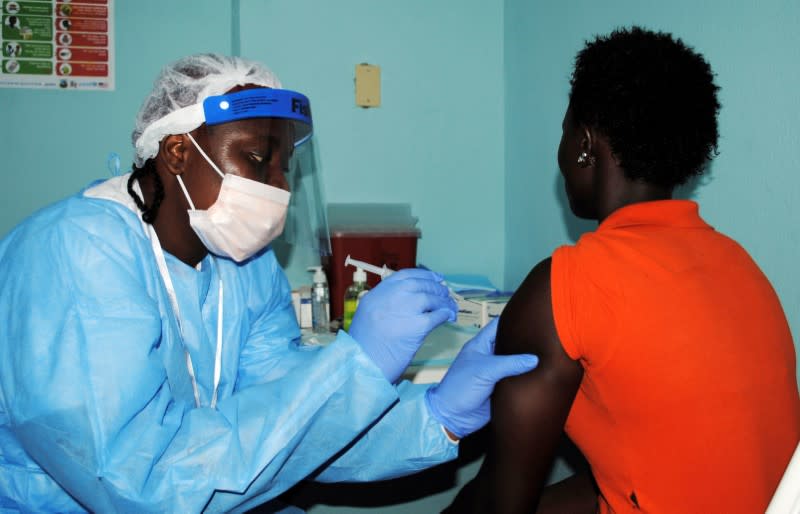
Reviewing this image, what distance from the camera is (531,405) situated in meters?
0.93

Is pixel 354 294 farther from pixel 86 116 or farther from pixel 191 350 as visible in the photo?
pixel 86 116

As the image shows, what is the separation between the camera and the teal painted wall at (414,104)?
2047mm

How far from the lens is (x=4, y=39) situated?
6.42 feet

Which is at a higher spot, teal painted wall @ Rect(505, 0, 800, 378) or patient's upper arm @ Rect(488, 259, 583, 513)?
teal painted wall @ Rect(505, 0, 800, 378)

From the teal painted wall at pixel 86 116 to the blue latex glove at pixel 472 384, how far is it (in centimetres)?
151

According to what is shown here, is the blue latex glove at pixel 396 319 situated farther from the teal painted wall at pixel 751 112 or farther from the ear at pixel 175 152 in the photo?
the teal painted wall at pixel 751 112

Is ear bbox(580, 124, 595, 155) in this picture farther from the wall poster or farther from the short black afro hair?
the wall poster

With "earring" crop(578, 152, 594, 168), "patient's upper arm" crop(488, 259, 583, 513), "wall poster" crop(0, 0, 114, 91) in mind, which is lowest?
"patient's upper arm" crop(488, 259, 583, 513)

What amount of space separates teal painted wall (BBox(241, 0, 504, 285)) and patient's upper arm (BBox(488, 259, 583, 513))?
124cm

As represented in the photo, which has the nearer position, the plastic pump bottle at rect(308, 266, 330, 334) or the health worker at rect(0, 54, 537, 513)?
the health worker at rect(0, 54, 537, 513)

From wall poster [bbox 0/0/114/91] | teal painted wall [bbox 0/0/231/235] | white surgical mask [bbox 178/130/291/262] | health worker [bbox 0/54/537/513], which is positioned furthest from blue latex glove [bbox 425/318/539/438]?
wall poster [bbox 0/0/114/91]

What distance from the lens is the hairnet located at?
1086mm

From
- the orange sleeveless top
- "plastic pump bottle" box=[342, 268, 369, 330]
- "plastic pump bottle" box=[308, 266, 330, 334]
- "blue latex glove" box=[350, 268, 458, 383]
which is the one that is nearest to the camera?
the orange sleeveless top

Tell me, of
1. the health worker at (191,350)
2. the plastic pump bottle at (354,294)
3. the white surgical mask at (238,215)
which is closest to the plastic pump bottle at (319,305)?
the plastic pump bottle at (354,294)
